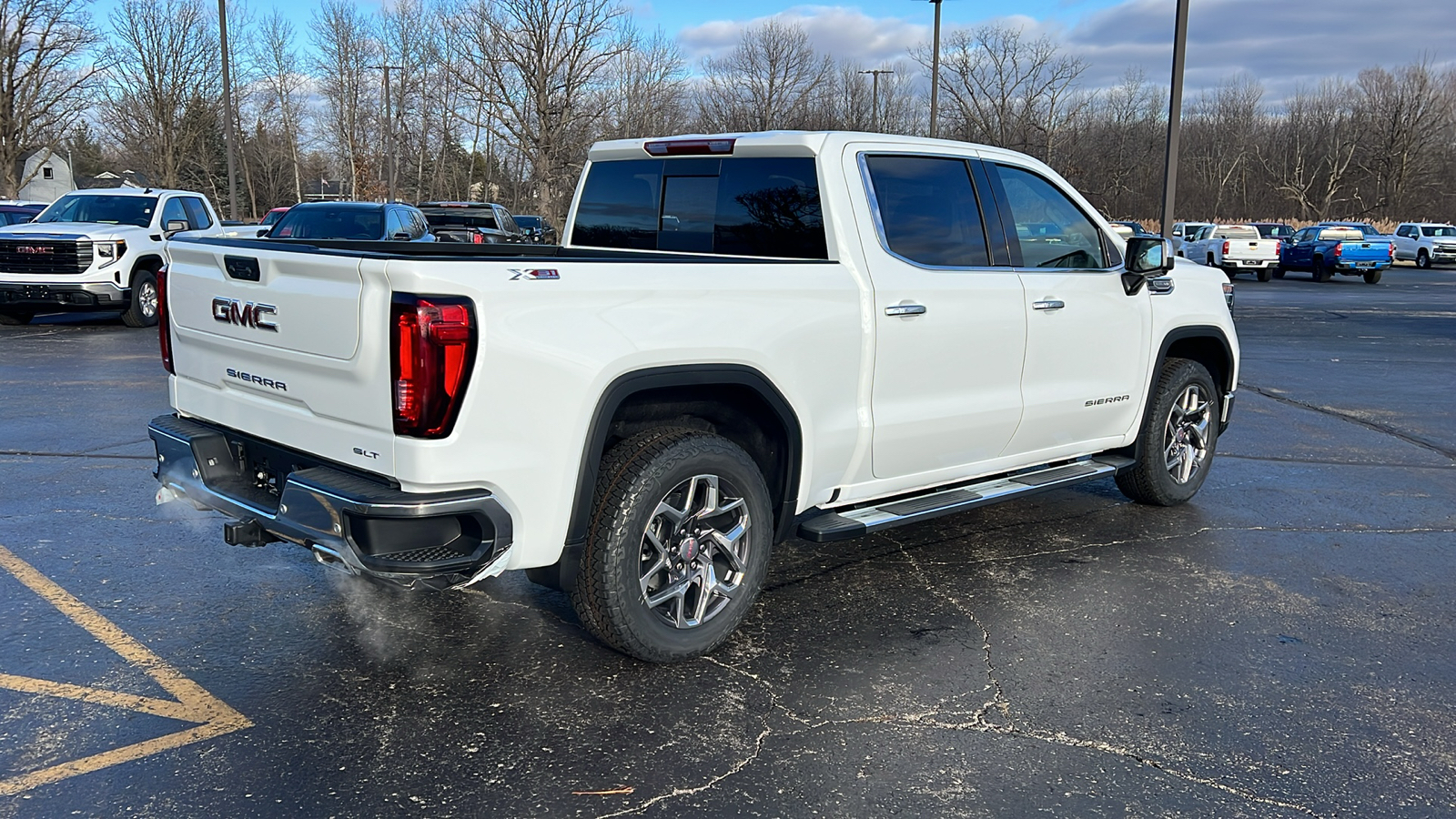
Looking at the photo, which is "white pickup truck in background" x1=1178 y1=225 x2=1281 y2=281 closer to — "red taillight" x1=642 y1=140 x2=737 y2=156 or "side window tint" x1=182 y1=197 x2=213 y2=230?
"side window tint" x1=182 y1=197 x2=213 y2=230

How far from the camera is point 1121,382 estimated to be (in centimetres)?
596

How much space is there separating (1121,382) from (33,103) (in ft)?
181

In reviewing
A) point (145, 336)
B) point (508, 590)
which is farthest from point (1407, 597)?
point (145, 336)

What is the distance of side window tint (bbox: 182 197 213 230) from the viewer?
16348 mm

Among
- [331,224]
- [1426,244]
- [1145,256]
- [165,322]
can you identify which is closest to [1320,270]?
[1426,244]

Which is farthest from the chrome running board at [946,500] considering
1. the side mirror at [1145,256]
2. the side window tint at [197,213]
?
the side window tint at [197,213]

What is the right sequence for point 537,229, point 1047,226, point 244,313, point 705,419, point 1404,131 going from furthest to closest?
point 1404,131
point 537,229
point 1047,226
point 705,419
point 244,313

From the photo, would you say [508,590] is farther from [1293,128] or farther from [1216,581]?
[1293,128]

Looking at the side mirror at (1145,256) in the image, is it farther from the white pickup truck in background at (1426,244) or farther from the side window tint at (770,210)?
the white pickup truck in background at (1426,244)

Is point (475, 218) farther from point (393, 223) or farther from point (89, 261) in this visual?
point (89, 261)

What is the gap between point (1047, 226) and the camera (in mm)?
5664

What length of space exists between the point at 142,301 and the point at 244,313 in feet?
43.2

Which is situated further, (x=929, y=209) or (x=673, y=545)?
(x=929, y=209)

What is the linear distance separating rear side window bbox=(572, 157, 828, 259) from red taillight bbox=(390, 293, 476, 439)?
1793 millimetres
